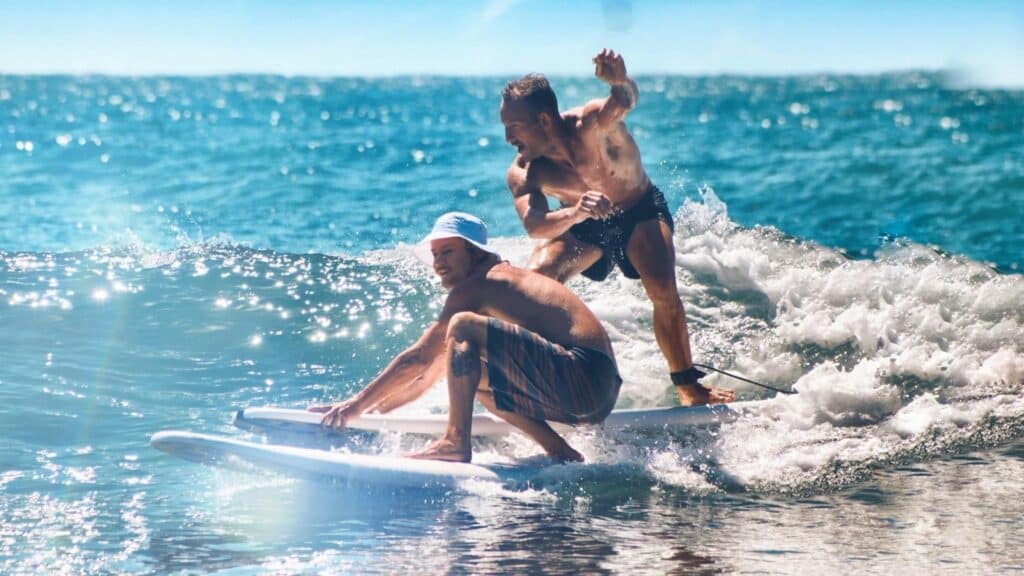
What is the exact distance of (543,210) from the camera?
661 cm

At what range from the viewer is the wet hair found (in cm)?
630

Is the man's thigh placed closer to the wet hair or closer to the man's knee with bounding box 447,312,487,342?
the wet hair

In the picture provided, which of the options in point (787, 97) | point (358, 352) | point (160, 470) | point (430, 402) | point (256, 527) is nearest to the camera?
point (256, 527)

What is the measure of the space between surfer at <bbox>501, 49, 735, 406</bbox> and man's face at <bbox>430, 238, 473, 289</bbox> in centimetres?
66

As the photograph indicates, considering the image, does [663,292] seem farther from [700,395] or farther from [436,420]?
[436,420]

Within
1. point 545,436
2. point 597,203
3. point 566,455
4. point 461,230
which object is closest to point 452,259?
point 461,230

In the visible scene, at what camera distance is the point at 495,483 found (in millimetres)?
5820

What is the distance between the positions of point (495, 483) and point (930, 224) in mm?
13992

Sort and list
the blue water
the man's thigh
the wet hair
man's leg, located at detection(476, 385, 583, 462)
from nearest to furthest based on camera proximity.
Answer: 1. the blue water
2. man's leg, located at detection(476, 385, 583, 462)
3. the wet hair
4. the man's thigh

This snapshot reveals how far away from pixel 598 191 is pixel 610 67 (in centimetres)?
63

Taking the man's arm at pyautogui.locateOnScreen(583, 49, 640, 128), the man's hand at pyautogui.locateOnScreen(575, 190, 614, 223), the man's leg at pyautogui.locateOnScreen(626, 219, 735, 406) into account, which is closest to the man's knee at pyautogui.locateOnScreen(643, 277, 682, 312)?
the man's leg at pyautogui.locateOnScreen(626, 219, 735, 406)

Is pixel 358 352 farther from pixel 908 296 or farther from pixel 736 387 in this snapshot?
pixel 908 296

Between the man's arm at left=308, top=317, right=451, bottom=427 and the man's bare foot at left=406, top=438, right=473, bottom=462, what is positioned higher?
the man's arm at left=308, top=317, right=451, bottom=427

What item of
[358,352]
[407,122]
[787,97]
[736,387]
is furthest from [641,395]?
[787,97]
